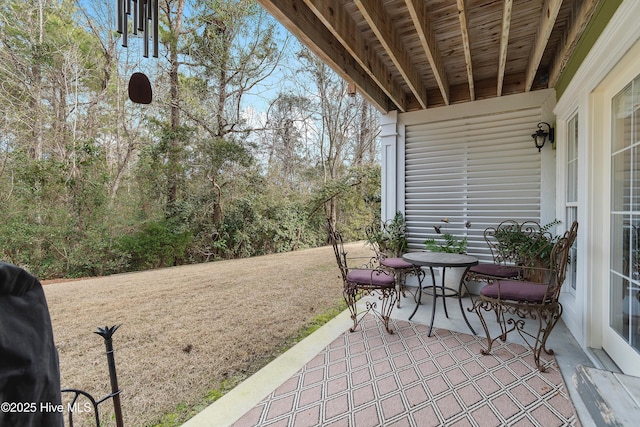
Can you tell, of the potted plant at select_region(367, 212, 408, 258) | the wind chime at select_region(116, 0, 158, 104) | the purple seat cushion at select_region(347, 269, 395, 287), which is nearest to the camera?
the wind chime at select_region(116, 0, 158, 104)

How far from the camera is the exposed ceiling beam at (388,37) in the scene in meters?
2.04

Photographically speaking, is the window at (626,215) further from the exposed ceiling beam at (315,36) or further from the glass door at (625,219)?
the exposed ceiling beam at (315,36)

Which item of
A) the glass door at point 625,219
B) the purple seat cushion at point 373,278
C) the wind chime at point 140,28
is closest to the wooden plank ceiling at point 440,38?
the wind chime at point 140,28

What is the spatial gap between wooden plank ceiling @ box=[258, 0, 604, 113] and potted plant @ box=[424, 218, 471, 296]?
1.76 m

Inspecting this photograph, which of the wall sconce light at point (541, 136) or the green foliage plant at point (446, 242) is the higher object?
the wall sconce light at point (541, 136)

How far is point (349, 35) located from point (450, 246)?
9.29 ft

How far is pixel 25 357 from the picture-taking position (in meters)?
0.54

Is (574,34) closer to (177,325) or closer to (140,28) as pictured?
(140,28)

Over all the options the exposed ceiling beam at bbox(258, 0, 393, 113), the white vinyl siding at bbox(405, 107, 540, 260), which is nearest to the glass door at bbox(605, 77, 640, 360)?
the white vinyl siding at bbox(405, 107, 540, 260)

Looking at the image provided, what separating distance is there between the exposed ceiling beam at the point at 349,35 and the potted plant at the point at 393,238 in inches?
69.1

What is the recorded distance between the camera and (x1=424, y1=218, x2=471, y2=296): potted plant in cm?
368

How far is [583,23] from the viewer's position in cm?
214

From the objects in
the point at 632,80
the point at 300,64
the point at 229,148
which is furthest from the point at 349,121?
the point at 632,80

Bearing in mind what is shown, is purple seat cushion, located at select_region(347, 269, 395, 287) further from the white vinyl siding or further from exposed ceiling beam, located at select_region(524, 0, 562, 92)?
exposed ceiling beam, located at select_region(524, 0, 562, 92)
